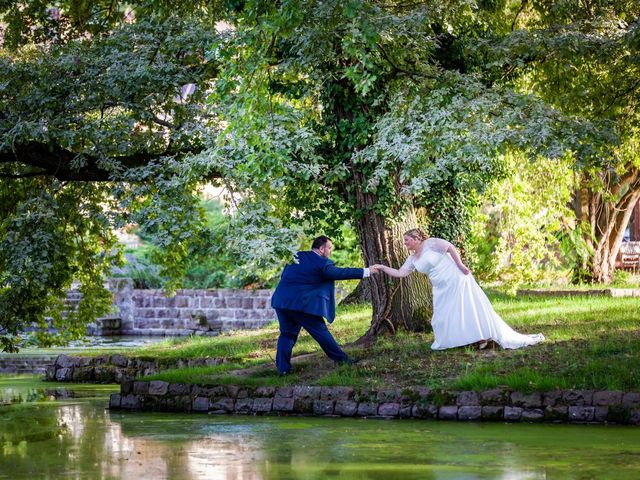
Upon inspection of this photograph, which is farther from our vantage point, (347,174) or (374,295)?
(374,295)

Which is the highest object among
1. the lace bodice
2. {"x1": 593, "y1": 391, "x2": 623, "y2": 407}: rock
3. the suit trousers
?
the lace bodice

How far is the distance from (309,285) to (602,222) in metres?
16.8

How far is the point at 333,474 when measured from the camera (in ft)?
28.3

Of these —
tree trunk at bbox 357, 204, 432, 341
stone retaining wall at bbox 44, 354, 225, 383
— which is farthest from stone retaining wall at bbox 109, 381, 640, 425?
stone retaining wall at bbox 44, 354, 225, 383

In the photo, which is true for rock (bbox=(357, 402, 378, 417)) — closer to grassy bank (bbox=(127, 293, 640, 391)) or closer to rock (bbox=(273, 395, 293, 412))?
grassy bank (bbox=(127, 293, 640, 391))

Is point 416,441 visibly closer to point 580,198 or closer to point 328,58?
point 328,58

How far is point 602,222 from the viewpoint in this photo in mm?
29391

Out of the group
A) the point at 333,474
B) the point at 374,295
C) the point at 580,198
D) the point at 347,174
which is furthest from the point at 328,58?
the point at 580,198

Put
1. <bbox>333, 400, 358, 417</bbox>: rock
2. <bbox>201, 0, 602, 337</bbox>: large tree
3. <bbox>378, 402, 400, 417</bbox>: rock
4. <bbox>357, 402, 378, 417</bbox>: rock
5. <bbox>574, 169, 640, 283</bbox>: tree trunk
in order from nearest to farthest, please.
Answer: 1. <bbox>378, 402, 400, 417</bbox>: rock
2. <bbox>357, 402, 378, 417</bbox>: rock
3. <bbox>333, 400, 358, 417</bbox>: rock
4. <bbox>201, 0, 602, 337</bbox>: large tree
5. <bbox>574, 169, 640, 283</bbox>: tree trunk

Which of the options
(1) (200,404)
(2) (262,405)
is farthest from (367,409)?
(1) (200,404)

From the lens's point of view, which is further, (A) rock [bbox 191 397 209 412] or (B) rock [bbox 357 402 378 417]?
(A) rock [bbox 191 397 209 412]

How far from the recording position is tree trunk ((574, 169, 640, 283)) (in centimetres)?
2850

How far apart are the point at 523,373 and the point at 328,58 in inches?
203

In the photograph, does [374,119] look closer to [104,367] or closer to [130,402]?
[130,402]
